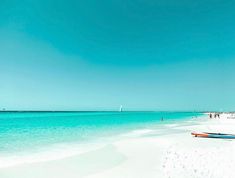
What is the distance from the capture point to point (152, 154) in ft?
32.4

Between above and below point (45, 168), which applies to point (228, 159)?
above

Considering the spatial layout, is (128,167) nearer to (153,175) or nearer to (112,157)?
(153,175)

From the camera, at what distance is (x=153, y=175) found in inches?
257

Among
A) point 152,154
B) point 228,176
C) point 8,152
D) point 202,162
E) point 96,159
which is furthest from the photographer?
point 8,152

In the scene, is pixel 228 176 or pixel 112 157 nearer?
pixel 228 176

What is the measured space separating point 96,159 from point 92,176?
245cm

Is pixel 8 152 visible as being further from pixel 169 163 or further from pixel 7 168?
pixel 169 163

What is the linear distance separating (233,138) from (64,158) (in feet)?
39.9

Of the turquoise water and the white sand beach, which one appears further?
the turquoise water

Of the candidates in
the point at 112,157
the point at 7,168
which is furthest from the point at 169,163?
the point at 7,168

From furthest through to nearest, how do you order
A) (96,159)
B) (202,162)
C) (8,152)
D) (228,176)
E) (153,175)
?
(8,152) < (96,159) < (202,162) < (153,175) < (228,176)

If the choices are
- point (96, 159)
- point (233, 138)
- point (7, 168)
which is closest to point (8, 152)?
point (7, 168)

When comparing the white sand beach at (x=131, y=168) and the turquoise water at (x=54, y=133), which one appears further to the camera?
the turquoise water at (x=54, y=133)

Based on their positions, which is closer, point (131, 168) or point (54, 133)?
point (131, 168)
